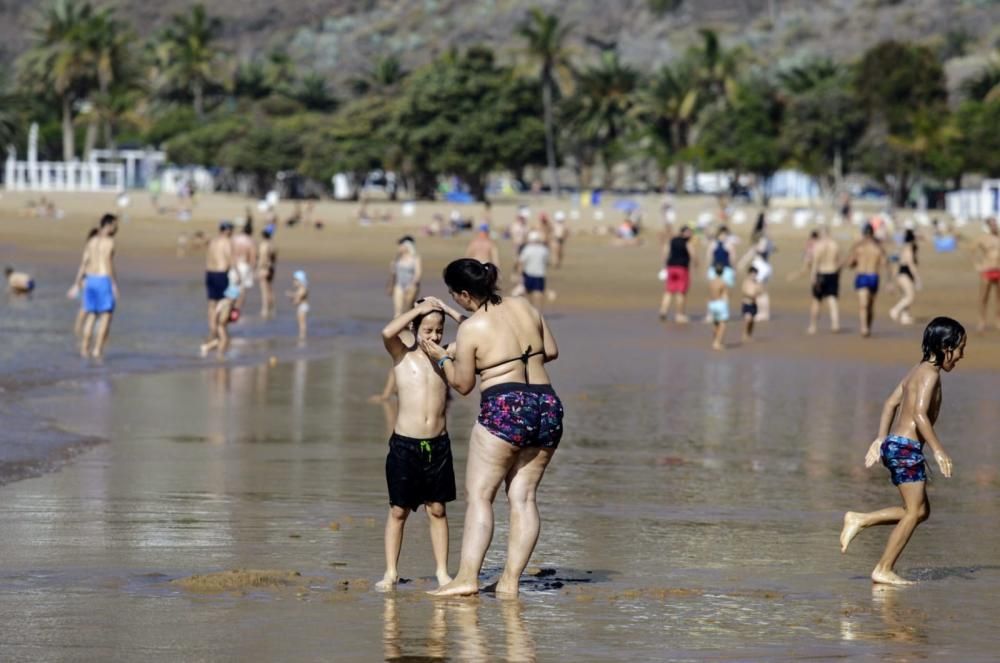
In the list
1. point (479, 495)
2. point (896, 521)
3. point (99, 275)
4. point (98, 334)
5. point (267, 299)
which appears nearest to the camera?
point (479, 495)

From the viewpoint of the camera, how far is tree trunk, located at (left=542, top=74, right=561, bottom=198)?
7556 centimetres

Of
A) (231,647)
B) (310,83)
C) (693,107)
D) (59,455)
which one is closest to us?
(231,647)

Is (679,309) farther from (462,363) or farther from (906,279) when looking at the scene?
(462,363)

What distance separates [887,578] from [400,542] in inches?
85.5

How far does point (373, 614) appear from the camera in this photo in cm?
712

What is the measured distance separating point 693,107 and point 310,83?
76.2 feet

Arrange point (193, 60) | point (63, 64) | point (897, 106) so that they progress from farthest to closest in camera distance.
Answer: point (193, 60)
point (63, 64)
point (897, 106)

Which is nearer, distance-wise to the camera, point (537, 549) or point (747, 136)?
point (537, 549)

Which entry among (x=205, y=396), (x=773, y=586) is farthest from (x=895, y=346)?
(x=773, y=586)

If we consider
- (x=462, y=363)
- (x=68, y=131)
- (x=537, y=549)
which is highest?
(x=68, y=131)

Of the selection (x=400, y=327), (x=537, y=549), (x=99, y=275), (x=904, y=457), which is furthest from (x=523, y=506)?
(x=99, y=275)

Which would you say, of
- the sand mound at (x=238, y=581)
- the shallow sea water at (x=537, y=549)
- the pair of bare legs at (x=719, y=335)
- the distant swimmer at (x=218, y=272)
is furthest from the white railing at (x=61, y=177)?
the sand mound at (x=238, y=581)

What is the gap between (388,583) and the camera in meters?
7.61

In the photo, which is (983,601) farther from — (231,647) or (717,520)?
(231,647)
